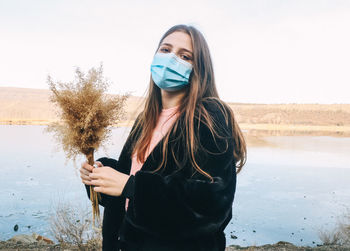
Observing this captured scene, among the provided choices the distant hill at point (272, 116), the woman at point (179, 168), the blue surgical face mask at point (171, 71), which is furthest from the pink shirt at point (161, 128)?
the distant hill at point (272, 116)

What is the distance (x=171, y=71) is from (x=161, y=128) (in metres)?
0.36

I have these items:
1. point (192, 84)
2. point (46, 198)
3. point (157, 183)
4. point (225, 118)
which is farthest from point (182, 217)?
point (46, 198)

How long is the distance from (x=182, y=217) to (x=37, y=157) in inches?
830

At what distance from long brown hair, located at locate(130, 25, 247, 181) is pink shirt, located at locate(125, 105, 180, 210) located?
0.09 ft

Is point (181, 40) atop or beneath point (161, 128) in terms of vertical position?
atop

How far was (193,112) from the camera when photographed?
1.54 m

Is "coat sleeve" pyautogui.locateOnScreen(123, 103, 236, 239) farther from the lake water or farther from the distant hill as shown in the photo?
the distant hill

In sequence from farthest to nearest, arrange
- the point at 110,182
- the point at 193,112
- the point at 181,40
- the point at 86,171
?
the point at 181,40 < the point at 86,171 < the point at 193,112 < the point at 110,182

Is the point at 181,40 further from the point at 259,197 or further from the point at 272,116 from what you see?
the point at 272,116

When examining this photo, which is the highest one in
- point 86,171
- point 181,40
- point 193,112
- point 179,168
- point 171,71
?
point 181,40

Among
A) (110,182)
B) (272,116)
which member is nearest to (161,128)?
(110,182)

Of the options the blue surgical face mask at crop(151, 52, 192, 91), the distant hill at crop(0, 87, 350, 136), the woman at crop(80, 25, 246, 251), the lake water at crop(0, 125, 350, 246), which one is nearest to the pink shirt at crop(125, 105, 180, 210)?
the woman at crop(80, 25, 246, 251)

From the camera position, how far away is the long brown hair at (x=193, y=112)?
147 centimetres

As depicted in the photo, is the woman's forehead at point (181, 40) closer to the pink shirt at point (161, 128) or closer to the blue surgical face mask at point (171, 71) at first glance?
the blue surgical face mask at point (171, 71)
